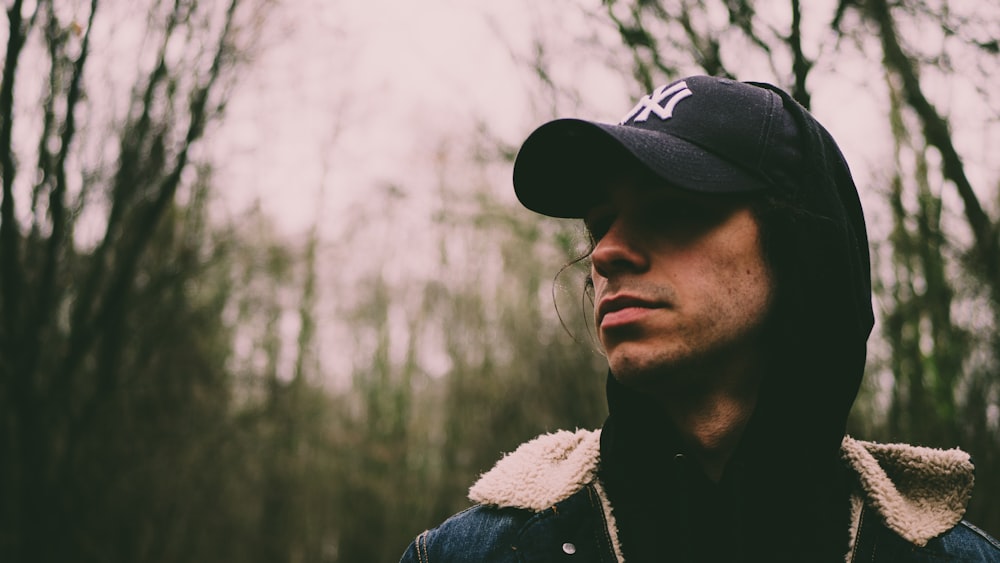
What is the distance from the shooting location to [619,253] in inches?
61.5

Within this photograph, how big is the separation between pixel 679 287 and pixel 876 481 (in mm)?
627

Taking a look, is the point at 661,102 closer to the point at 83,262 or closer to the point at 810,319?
the point at 810,319

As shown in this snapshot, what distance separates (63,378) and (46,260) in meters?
0.77

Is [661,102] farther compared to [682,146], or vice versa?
[661,102]

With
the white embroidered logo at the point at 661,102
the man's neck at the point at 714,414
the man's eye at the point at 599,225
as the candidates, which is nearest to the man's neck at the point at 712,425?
the man's neck at the point at 714,414

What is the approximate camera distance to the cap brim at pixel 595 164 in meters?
1.52

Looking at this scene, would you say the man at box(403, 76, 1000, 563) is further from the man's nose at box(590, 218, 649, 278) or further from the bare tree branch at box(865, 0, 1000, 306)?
the bare tree branch at box(865, 0, 1000, 306)

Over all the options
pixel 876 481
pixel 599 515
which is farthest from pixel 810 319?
pixel 599 515

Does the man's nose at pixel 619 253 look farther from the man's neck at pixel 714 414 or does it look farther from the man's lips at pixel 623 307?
the man's neck at pixel 714 414

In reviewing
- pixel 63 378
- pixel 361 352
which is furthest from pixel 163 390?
pixel 361 352

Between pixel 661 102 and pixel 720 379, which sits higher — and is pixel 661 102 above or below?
above

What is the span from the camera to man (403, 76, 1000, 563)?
4.99ft

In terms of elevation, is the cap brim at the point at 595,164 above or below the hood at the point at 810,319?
above

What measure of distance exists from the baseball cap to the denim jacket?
61 centimetres
